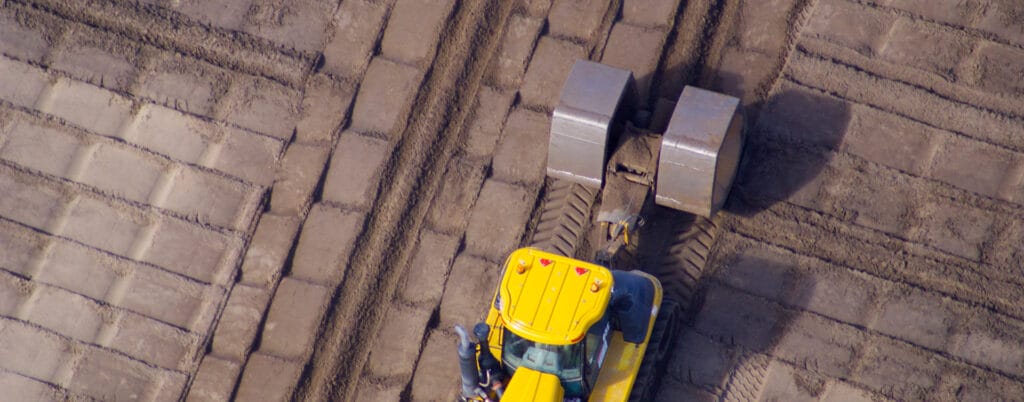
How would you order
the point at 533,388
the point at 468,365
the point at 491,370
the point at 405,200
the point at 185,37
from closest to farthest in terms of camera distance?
the point at 533,388
the point at 468,365
the point at 491,370
the point at 405,200
the point at 185,37

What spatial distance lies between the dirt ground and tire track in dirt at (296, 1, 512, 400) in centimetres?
3

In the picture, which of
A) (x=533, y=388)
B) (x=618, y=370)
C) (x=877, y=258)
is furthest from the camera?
(x=877, y=258)

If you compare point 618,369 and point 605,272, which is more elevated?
point 605,272

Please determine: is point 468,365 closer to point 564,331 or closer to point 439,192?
point 564,331

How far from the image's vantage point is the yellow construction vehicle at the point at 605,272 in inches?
354

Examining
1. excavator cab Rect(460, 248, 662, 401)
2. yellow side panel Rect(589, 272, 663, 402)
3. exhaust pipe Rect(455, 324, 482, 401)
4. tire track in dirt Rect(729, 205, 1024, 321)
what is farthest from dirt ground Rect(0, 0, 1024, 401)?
exhaust pipe Rect(455, 324, 482, 401)

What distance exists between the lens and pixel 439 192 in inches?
450

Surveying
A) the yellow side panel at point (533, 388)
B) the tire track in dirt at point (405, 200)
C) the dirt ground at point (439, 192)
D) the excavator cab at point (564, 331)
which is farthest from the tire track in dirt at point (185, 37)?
the yellow side panel at point (533, 388)

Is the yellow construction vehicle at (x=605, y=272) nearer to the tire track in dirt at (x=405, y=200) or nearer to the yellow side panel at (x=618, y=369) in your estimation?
the yellow side panel at (x=618, y=369)

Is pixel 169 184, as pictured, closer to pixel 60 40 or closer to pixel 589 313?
pixel 60 40

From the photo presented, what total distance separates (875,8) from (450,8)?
4642mm

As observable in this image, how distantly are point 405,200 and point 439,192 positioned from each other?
1.22ft

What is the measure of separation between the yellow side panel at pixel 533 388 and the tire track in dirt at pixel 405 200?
8.06 ft

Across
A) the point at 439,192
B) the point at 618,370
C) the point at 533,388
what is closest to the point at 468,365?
the point at 533,388
